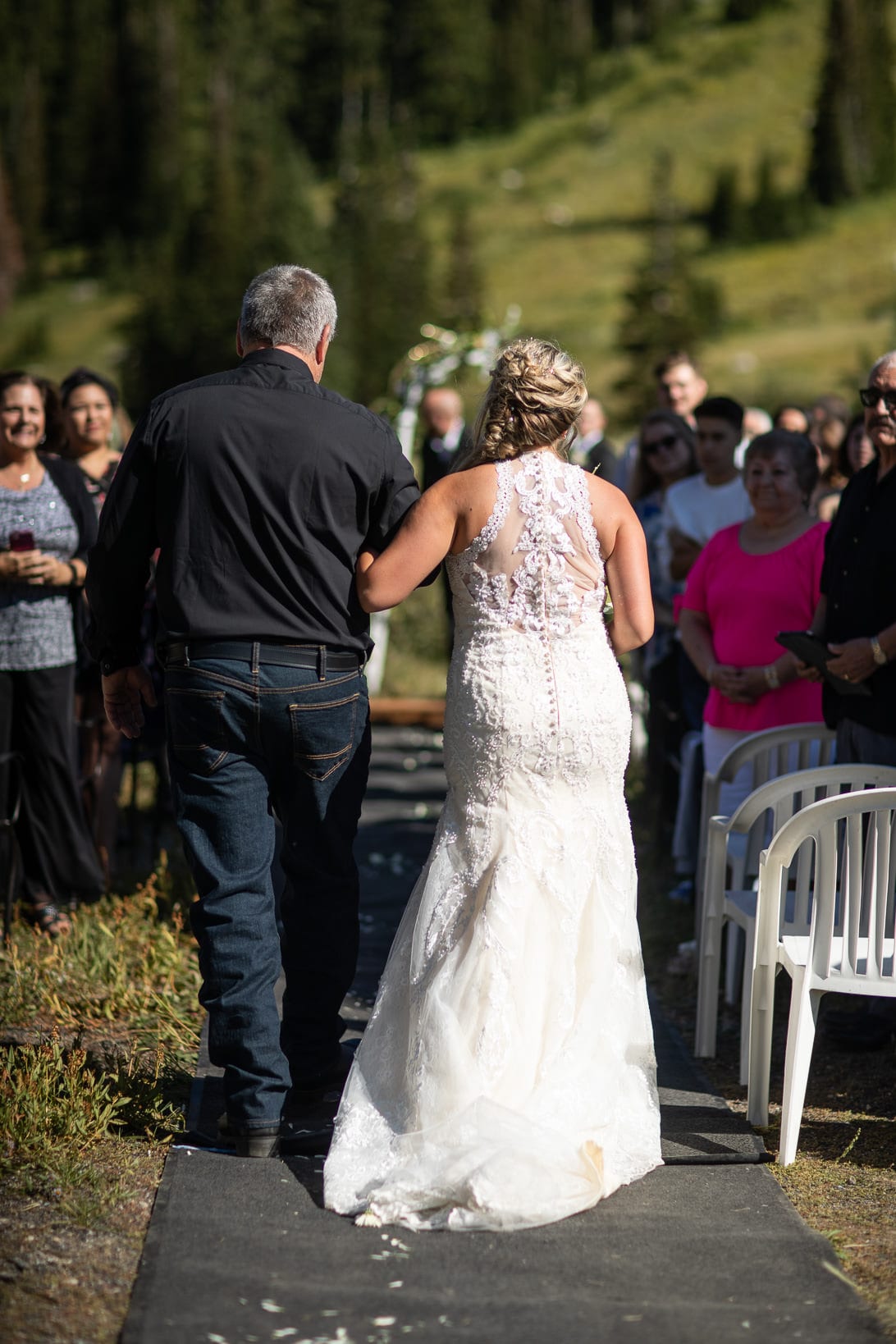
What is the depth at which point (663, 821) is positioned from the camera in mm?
7488

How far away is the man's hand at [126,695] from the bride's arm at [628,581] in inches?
47.1

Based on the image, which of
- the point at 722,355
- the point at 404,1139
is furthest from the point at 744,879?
the point at 722,355

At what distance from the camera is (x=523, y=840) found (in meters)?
3.74

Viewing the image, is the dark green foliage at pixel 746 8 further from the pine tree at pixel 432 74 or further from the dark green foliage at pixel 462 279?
the dark green foliage at pixel 462 279

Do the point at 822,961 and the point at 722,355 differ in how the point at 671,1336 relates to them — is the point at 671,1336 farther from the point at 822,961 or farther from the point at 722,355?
the point at 722,355

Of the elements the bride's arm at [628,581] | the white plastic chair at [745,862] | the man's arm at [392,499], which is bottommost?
the white plastic chair at [745,862]

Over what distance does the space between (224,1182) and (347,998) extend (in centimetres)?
175

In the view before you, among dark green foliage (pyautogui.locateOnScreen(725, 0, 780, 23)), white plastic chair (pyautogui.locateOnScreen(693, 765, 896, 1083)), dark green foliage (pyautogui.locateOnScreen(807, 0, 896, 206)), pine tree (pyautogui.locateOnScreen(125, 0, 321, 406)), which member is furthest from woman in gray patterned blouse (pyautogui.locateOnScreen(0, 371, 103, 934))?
dark green foliage (pyautogui.locateOnScreen(725, 0, 780, 23))

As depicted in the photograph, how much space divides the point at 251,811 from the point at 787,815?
1928 millimetres

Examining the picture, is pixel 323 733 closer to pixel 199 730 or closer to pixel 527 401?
pixel 199 730

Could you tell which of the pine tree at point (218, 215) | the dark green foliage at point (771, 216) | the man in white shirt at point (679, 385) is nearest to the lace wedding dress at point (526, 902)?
the man in white shirt at point (679, 385)

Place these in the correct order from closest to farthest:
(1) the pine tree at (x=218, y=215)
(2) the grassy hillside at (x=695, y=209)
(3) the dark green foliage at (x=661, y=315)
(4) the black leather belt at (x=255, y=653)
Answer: (4) the black leather belt at (x=255, y=653) → (3) the dark green foliage at (x=661, y=315) → (1) the pine tree at (x=218, y=215) → (2) the grassy hillside at (x=695, y=209)

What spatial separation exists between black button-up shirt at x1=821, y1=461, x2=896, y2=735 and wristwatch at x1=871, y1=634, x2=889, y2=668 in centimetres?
6

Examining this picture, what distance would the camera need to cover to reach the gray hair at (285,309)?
381 cm
